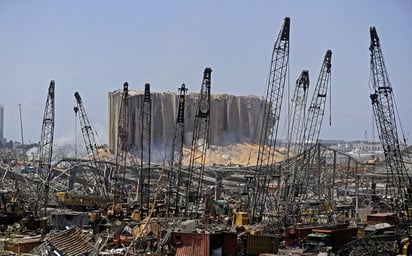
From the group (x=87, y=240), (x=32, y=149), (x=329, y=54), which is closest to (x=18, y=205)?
(x=87, y=240)

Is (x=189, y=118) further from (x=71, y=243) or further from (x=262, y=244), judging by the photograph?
(x=71, y=243)

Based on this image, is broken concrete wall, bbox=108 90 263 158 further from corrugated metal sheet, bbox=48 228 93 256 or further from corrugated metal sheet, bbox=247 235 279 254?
corrugated metal sheet, bbox=48 228 93 256

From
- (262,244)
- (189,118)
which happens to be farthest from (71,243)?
(189,118)

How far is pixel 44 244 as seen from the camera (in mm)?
22172

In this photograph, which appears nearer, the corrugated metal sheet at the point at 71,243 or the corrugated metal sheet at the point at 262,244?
the corrugated metal sheet at the point at 71,243

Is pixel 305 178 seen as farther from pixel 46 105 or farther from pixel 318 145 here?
pixel 46 105

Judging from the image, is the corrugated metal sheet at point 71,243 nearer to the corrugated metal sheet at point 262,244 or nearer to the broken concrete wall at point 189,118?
the corrugated metal sheet at point 262,244

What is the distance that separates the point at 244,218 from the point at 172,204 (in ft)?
30.7

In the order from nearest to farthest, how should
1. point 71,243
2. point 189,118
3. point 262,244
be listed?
point 71,243
point 262,244
point 189,118

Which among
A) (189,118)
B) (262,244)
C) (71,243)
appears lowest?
(262,244)

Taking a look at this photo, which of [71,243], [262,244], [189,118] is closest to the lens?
[71,243]

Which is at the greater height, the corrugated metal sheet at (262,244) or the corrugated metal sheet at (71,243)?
the corrugated metal sheet at (71,243)

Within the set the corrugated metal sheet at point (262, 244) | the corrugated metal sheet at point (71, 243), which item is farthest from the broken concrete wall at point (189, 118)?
the corrugated metal sheet at point (71, 243)

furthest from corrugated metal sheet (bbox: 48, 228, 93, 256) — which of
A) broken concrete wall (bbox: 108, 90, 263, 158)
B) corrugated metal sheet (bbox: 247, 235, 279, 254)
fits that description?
broken concrete wall (bbox: 108, 90, 263, 158)
